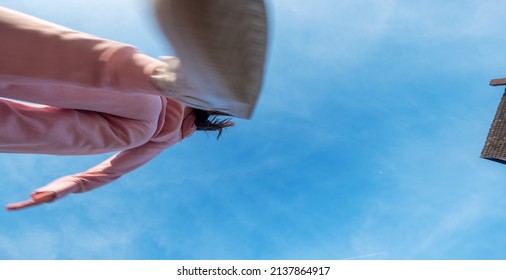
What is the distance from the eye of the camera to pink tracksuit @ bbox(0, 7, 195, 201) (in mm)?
713

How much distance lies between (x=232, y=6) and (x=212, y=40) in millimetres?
54

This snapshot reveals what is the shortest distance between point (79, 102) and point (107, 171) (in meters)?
0.43

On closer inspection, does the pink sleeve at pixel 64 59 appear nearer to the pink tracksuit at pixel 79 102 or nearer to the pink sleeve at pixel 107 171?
the pink tracksuit at pixel 79 102

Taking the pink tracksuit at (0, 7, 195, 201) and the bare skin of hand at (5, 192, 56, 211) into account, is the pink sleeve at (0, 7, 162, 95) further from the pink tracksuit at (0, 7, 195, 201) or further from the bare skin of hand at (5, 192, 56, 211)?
the bare skin of hand at (5, 192, 56, 211)

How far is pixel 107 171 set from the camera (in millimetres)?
1404

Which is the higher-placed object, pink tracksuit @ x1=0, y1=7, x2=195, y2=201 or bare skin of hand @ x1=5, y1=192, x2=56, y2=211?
pink tracksuit @ x1=0, y1=7, x2=195, y2=201

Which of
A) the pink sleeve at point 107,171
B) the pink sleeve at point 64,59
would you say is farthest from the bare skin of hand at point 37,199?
the pink sleeve at point 64,59

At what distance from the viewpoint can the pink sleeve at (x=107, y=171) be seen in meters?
1.34

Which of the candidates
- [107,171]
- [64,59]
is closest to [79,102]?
[64,59]

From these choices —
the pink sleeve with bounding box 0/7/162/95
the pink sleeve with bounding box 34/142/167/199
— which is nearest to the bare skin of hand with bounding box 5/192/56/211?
the pink sleeve with bounding box 34/142/167/199
